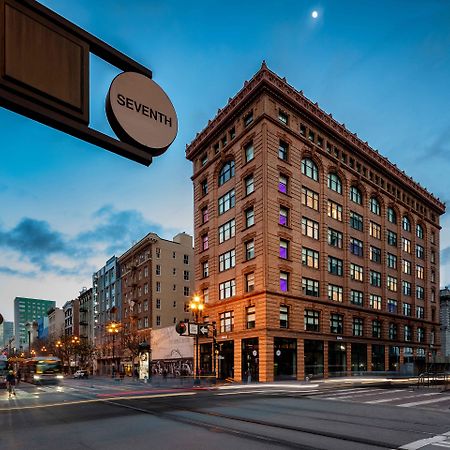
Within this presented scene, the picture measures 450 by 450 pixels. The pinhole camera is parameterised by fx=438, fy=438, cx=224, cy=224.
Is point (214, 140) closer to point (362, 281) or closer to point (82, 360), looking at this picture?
point (362, 281)

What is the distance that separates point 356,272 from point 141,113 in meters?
55.3

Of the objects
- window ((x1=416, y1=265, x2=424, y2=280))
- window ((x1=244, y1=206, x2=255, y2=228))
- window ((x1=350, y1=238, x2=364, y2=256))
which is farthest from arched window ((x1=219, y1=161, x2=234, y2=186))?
window ((x1=416, y1=265, x2=424, y2=280))

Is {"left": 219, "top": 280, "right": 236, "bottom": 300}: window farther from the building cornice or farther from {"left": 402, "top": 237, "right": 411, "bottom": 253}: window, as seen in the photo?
{"left": 402, "top": 237, "right": 411, "bottom": 253}: window

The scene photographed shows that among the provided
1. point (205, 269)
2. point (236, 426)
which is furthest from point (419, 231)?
point (236, 426)

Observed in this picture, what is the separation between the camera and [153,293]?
72.2 metres

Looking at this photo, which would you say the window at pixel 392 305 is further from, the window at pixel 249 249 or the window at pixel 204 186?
the window at pixel 204 186

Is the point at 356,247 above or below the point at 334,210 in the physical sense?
below

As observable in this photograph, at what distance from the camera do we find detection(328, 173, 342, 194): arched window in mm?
52469

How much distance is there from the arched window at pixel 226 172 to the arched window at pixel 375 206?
21.9m

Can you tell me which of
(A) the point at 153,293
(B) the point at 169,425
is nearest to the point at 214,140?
(A) the point at 153,293

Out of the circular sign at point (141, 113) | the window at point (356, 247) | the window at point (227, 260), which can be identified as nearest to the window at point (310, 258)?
the window at point (227, 260)

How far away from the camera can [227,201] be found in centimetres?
5003

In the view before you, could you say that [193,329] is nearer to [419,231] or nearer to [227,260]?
[227,260]

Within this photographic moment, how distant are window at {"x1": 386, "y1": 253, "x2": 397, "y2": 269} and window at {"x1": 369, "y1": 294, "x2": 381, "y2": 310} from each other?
604 centimetres
